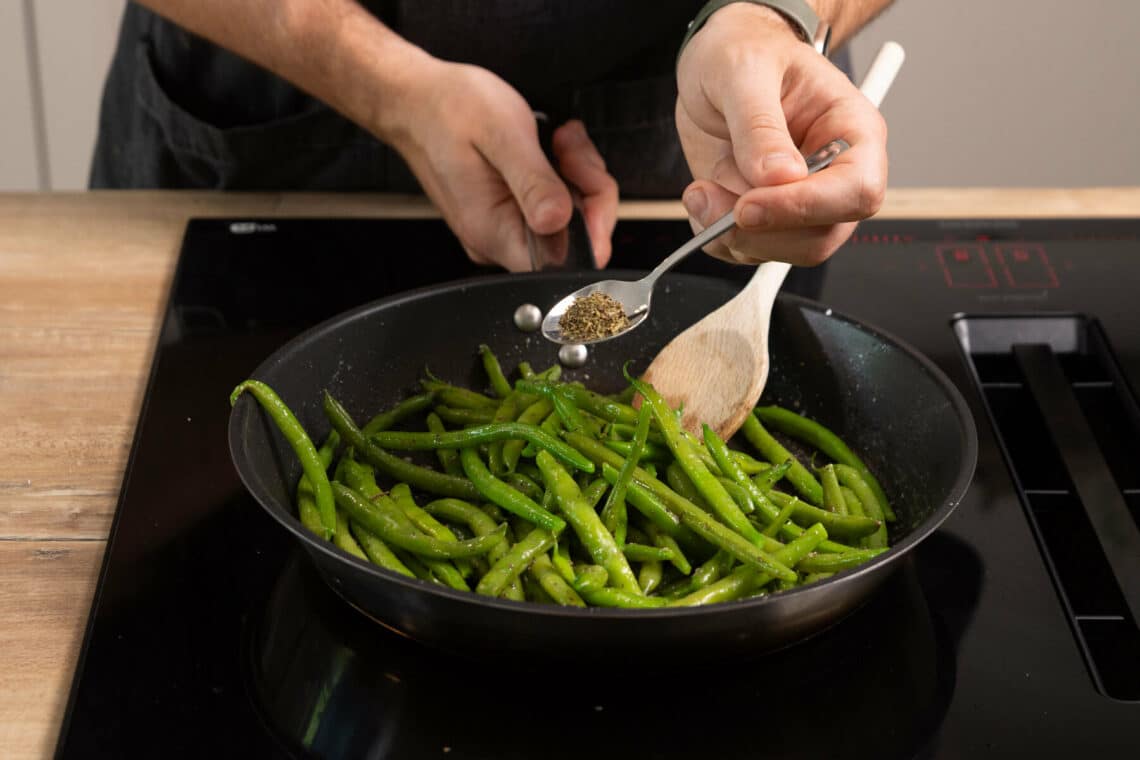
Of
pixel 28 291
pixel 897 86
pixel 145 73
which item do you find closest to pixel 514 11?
pixel 145 73

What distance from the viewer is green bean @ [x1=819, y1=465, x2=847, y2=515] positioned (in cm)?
118

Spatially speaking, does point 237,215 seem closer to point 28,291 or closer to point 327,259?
point 327,259

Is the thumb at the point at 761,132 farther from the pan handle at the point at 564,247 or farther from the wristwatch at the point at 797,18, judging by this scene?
the pan handle at the point at 564,247

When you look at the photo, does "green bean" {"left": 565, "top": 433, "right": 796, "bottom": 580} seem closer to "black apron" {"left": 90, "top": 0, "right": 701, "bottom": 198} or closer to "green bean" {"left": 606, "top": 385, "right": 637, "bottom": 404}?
"green bean" {"left": 606, "top": 385, "right": 637, "bottom": 404}

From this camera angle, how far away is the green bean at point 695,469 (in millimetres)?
1098

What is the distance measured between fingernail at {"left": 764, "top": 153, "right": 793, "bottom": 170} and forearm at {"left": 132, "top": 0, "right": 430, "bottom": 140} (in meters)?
0.69

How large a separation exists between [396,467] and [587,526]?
0.78 ft

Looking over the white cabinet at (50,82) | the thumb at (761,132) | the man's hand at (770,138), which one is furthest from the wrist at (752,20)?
the white cabinet at (50,82)

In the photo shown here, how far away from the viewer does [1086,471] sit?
4.20 ft

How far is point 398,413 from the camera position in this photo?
132cm

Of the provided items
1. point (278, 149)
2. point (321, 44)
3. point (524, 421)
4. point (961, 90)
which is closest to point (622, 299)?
point (524, 421)

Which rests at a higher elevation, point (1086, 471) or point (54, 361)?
point (1086, 471)

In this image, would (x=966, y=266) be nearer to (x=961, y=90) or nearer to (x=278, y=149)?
(x=278, y=149)

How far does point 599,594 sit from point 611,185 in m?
0.80
